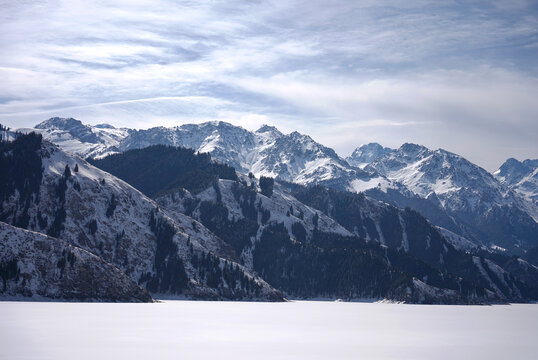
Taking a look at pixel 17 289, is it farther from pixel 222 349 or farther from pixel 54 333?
pixel 222 349

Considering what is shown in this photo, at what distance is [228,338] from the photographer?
123750mm

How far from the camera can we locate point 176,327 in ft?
471

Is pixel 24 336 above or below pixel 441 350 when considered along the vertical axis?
above

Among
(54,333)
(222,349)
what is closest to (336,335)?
(222,349)

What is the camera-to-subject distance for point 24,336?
109562 mm

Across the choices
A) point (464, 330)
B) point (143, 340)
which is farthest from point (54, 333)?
point (464, 330)

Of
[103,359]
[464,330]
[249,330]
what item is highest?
[103,359]

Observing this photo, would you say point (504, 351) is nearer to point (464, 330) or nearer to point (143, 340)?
point (464, 330)

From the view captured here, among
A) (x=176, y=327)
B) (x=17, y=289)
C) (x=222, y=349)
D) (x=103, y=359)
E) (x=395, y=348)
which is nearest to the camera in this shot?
(x=103, y=359)

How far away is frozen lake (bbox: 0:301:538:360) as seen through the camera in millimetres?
97750

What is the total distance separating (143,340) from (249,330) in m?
34.9

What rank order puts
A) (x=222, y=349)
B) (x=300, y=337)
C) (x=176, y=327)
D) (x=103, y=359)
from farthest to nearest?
1. (x=176, y=327)
2. (x=300, y=337)
3. (x=222, y=349)
4. (x=103, y=359)

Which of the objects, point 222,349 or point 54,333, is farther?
point 54,333

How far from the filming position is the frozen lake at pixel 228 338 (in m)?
97.8
